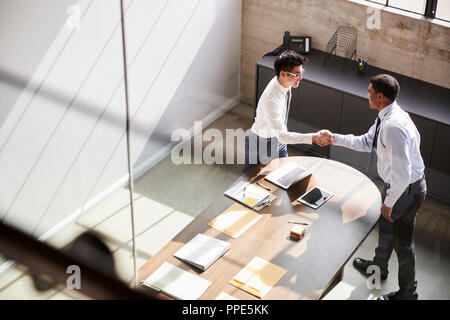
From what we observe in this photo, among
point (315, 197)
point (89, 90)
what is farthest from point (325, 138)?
point (89, 90)

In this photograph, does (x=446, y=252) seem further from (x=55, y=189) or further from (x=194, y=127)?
(x=55, y=189)

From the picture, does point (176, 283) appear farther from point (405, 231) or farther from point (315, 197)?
point (405, 231)

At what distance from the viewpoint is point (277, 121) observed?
397 centimetres

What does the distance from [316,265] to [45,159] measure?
6.72ft

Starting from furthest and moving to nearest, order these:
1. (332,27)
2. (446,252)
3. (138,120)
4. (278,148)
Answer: (332,27) < (138,120) < (446,252) < (278,148)

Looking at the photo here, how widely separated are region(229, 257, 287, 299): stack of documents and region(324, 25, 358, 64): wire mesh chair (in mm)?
2712

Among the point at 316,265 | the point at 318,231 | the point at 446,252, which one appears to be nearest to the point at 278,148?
the point at 318,231

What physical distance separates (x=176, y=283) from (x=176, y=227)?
155 cm

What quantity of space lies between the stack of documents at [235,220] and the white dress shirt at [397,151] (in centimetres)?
81

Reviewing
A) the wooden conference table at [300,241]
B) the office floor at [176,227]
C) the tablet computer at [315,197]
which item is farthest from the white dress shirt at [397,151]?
the office floor at [176,227]

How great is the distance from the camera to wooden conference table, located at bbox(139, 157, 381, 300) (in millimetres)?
3195

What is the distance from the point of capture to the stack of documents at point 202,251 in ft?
10.8

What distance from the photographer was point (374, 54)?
211 inches

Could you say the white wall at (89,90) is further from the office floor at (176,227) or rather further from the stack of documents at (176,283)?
the stack of documents at (176,283)
